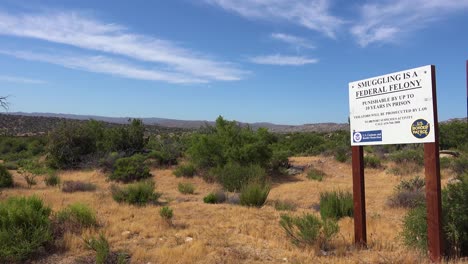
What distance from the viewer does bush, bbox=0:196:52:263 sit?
21.5 feet

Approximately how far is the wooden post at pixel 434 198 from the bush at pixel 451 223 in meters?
0.41

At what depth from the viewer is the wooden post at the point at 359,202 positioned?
7461mm

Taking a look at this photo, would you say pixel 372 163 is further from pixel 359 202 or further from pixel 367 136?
pixel 367 136

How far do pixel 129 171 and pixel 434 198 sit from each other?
57.8 ft

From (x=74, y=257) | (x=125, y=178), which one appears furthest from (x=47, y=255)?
(x=125, y=178)

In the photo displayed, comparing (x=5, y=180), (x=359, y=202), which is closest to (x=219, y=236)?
(x=359, y=202)

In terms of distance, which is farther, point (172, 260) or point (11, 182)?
point (11, 182)

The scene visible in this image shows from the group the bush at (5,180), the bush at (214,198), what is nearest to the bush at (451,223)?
the bush at (214,198)

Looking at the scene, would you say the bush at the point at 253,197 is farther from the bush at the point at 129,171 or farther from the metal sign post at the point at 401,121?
the bush at the point at 129,171

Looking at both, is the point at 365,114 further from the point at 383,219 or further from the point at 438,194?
the point at 383,219

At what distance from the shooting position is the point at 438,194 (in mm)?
6016

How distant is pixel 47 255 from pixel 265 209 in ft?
20.7

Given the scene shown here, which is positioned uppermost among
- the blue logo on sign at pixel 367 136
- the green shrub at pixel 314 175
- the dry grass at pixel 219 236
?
the blue logo on sign at pixel 367 136

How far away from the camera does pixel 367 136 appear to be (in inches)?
289
